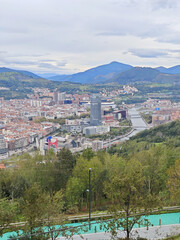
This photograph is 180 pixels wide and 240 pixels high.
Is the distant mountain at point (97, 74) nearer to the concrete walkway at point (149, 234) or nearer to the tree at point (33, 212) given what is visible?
the concrete walkway at point (149, 234)

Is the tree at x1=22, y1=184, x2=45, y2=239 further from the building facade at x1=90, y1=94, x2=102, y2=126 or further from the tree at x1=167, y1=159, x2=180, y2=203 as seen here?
the building facade at x1=90, y1=94, x2=102, y2=126

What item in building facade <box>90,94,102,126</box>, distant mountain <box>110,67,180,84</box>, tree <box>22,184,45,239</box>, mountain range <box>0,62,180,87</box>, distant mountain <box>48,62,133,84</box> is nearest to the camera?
tree <box>22,184,45,239</box>

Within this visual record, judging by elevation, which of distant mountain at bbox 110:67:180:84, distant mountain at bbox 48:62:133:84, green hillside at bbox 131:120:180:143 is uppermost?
distant mountain at bbox 48:62:133:84

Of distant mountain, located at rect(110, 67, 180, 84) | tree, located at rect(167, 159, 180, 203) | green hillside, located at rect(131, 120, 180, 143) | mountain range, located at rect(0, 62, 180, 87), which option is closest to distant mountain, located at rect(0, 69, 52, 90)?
mountain range, located at rect(0, 62, 180, 87)

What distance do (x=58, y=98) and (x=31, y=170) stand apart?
40.3m

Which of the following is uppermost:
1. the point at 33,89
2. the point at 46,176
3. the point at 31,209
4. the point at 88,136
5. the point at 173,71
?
the point at 173,71

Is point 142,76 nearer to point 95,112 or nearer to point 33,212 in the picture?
point 95,112

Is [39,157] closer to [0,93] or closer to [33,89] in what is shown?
[0,93]

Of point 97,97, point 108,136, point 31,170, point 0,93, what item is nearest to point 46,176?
point 31,170

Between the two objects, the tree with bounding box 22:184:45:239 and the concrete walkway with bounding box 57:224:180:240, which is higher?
the tree with bounding box 22:184:45:239

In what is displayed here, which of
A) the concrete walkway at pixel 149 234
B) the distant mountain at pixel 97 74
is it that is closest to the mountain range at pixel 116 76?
the distant mountain at pixel 97 74

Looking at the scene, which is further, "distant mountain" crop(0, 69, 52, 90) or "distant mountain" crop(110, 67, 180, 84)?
"distant mountain" crop(110, 67, 180, 84)

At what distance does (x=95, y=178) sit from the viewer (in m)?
4.97

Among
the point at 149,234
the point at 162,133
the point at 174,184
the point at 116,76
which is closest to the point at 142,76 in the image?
the point at 116,76
